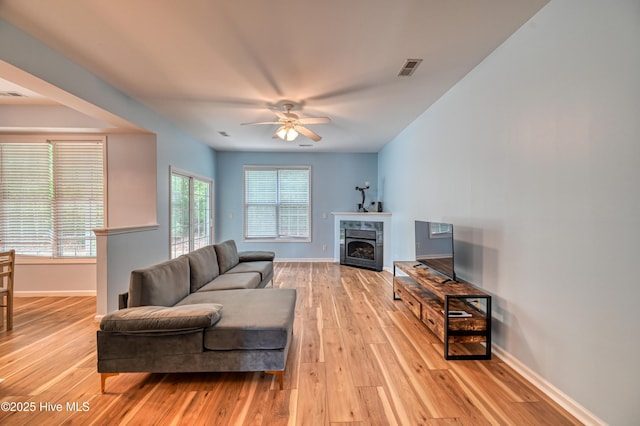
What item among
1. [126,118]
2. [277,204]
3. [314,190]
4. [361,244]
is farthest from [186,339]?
[314,190]

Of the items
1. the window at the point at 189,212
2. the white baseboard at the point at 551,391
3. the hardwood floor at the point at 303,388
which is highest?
the window at the point at 189,212

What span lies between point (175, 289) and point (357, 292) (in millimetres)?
2696

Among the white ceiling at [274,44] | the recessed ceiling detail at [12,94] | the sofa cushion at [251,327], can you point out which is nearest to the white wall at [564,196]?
the white ceiling at [274,44]

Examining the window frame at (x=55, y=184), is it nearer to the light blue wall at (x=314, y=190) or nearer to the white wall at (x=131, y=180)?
the white wall at (x=131, y=180)

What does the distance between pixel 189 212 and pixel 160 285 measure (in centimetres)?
335

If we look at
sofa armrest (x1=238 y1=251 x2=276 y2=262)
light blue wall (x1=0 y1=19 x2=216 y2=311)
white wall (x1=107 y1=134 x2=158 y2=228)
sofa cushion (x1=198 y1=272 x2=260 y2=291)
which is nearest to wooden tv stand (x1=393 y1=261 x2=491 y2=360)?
sofa cushion (x1=198 y1=272 x2=260 y2=291)

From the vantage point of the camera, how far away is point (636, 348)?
4.57 feet

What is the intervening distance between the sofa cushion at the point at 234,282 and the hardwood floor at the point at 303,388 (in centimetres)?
83

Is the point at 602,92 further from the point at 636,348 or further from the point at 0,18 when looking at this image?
the point at 0,18

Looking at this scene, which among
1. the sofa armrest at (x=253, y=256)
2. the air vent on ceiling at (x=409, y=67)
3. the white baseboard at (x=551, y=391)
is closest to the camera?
the white baseboard at (x=551, y=391)

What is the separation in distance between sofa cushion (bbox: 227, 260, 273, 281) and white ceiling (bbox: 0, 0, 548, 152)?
2.26 metres

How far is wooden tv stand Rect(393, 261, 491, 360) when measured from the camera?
7.80ft

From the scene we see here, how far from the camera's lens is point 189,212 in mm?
5414

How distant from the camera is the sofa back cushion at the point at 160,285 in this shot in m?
2.20
